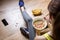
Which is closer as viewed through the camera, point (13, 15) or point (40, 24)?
point (40, 24)

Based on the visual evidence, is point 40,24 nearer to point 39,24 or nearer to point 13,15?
point 39,24

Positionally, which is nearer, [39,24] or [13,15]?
[39,24]

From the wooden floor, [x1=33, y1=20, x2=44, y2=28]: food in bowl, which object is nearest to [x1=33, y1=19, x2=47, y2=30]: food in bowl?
[x1=33, y1=20, x2=44, y2=28]: food in bowl

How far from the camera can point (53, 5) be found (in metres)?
0.74

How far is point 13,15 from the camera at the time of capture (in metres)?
1.93

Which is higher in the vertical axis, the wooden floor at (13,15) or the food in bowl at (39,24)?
the food in bowl at (39,24)

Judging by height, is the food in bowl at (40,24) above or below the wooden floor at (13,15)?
above

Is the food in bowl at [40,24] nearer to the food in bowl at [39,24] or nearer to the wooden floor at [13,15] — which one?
the food in bowl at [39,24]

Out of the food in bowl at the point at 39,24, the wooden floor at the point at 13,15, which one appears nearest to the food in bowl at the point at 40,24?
the food in bowl at the point at 39,24

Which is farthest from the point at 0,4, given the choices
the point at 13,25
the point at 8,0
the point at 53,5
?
the point at 53,5

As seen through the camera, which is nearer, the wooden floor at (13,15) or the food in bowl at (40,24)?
the food in bowl at (40,24)

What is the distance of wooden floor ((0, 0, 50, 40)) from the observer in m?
1.68

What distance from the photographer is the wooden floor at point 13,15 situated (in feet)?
5.51

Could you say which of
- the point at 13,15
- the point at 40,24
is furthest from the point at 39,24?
the point at 13,15
